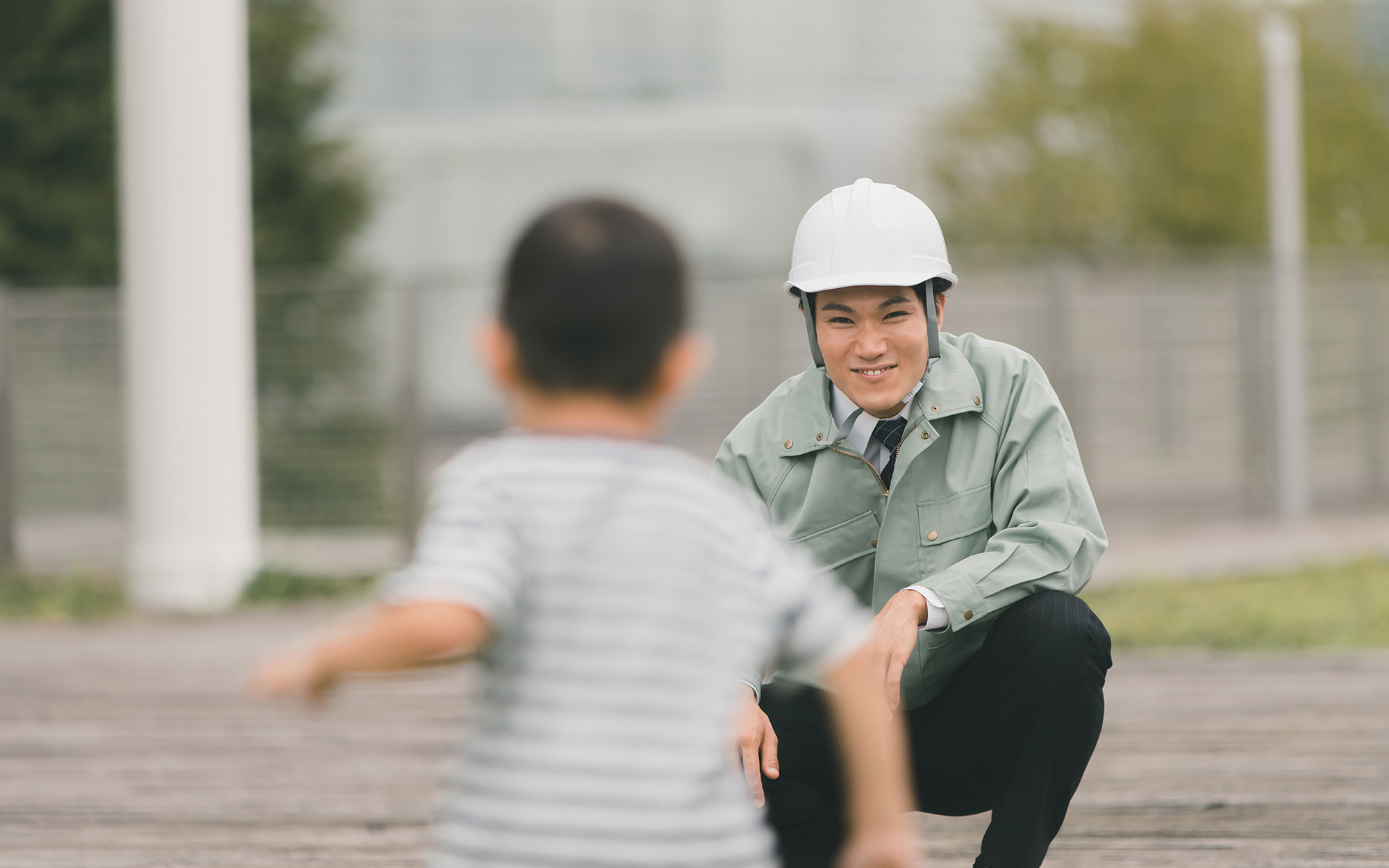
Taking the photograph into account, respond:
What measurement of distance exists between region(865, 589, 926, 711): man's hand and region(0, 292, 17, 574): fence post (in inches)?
348

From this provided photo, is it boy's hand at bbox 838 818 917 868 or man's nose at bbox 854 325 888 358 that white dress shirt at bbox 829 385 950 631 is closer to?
man's nose at bbox 854 325 888 358

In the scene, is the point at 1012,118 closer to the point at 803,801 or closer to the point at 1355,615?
the point at 1355,615

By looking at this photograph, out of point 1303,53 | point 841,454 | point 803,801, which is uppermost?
point 1303,53

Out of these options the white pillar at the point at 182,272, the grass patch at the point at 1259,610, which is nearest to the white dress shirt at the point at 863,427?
the grass patch at the point at 1259,610

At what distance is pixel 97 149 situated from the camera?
12.7 m

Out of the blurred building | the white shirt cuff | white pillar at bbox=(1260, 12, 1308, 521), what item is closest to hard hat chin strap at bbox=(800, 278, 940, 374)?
the white shirt cuff

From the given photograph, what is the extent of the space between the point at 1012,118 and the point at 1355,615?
16.1m

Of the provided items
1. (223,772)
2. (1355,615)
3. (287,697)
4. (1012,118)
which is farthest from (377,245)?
(287,697)

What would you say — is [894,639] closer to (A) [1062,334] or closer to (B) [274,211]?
(A) [1062,334]

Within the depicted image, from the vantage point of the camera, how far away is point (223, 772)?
15.2ft

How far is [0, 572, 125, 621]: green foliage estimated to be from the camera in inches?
332

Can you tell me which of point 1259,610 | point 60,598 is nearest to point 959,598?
point 1259,610

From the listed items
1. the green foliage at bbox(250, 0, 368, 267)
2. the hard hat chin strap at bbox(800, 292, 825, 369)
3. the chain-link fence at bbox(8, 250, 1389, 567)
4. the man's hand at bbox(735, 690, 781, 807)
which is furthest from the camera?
the green foliage at bbox(250, 0, 368, 267)

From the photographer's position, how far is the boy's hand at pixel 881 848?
1.59 meters
